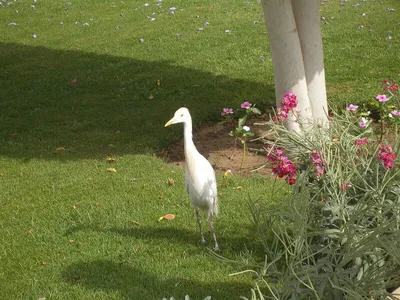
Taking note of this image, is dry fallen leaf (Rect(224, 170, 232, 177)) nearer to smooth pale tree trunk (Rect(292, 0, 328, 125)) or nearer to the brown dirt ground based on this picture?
the brown dirt ground

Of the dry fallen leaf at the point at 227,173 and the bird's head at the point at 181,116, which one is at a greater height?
the bird's head at the point at 181,116

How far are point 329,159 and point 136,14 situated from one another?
11.1 m

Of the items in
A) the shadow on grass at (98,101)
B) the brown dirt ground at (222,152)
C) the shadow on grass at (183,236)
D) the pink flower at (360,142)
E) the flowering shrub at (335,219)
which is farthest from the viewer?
the shadow on grass at (98,101)

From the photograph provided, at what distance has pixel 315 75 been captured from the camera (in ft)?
23.7

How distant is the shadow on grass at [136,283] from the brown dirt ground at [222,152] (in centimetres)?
211

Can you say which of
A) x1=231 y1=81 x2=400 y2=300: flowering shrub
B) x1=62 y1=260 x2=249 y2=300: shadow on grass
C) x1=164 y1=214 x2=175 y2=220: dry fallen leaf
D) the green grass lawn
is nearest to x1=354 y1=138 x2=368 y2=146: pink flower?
x1=231 y1=81 x2=400 y2=300: flowering shrub

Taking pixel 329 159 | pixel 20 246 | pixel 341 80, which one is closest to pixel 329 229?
pixel 329 159

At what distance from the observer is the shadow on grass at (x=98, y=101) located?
822 cm

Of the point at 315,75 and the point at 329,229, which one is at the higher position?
the point at 315,75

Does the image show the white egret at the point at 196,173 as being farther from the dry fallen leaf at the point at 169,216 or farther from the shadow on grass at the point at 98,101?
the shadow on grass at the point at 98,101

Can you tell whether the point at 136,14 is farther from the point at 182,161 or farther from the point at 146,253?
the point at 146,253

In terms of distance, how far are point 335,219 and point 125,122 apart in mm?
5415

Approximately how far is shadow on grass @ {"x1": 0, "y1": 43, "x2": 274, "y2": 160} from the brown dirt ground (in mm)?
239

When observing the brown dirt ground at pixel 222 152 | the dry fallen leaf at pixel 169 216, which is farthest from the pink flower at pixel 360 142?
the brown dirt ground at pixel 222 152
